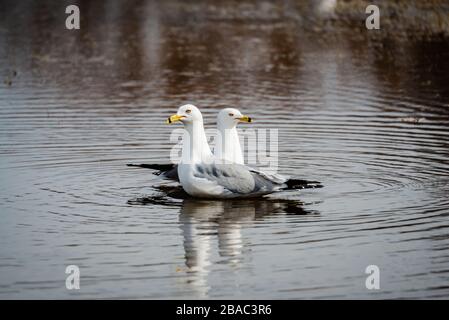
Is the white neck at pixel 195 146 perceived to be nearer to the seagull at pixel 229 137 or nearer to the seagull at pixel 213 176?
the seagull at pixel 213 176

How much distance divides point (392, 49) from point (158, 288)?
77.1 feet

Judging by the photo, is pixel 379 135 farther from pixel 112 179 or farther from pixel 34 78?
pixel 34 78

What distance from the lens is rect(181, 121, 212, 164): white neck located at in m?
15.6

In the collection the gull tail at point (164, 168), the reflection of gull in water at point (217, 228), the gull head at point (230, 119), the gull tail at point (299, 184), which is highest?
the gull head at point (230, 119)

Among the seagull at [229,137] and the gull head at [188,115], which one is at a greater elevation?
the gull head at [188,115]

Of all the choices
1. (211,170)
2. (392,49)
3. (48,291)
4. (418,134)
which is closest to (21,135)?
(211,170)

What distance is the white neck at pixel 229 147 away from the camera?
1597 cm

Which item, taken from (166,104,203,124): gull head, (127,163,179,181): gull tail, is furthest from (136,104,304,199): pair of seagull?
(127,163,179,181): gull tail

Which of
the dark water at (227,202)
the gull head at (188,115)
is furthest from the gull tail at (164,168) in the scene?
the gull head at (188,115)

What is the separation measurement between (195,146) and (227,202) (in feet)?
3.03

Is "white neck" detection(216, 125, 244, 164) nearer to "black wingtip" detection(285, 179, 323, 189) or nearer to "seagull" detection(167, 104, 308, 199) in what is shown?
"seagull" detection(167, 104, 308, 199)

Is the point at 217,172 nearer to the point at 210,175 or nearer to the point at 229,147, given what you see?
the point at 210,175
